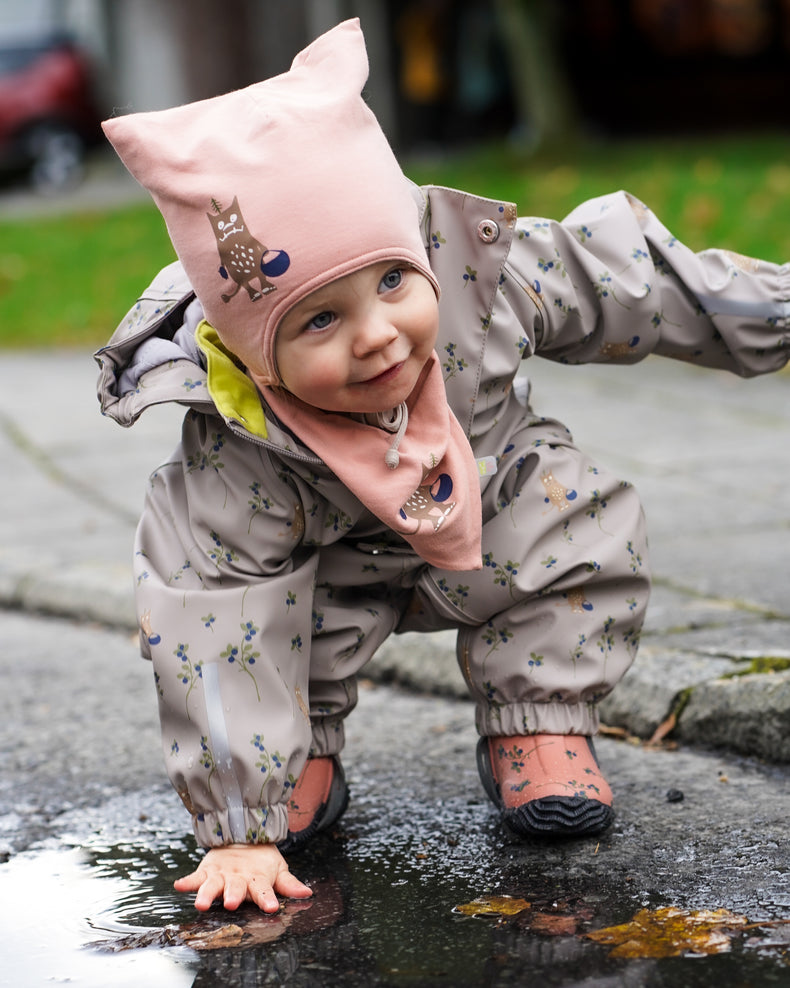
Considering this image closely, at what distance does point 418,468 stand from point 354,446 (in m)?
0.09

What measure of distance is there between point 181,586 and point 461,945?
25.9 inches

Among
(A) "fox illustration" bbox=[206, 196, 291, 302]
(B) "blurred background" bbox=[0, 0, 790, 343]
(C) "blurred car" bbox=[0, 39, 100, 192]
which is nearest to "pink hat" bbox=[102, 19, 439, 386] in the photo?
(A) "fox illustration" bbox=[206, 196, 291, 302]

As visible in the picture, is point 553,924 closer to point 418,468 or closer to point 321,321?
point 418,468

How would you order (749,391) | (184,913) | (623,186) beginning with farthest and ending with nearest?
(623,186) → (749,391) → (184,913)

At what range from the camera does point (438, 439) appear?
222cm

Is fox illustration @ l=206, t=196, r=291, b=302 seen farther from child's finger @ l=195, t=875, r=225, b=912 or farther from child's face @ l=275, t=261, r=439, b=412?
child's finger @ l=195, t=875, r=225, b=912

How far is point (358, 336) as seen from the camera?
2025mm

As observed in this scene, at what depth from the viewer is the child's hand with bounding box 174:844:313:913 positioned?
7.02ft

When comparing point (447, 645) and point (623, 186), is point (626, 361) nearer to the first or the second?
point (447, 645)

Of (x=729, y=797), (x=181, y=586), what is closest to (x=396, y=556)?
(x=181, y=586)

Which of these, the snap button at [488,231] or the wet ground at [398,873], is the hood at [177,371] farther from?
the wet ground at [398,873]

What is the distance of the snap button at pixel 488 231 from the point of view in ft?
7.48

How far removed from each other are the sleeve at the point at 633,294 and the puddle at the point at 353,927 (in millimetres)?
792

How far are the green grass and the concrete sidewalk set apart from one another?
1.46 meters
